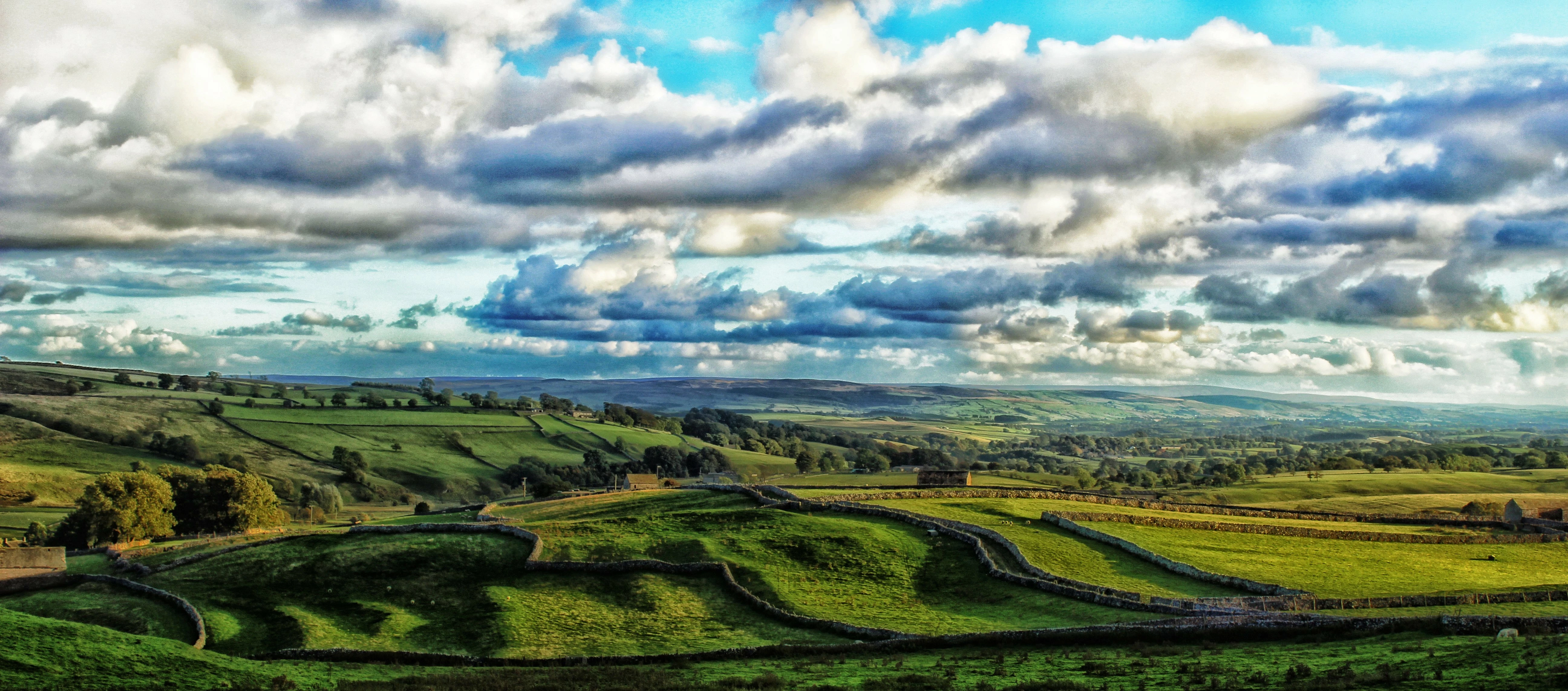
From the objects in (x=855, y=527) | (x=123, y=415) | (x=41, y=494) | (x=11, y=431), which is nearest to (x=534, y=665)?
(x=855, y=527)

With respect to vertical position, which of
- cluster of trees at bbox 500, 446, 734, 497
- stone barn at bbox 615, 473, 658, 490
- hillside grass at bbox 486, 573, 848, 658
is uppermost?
hillside grass at bbox 486, 573, 848, 658

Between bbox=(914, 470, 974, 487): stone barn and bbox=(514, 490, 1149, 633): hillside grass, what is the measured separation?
94.5 feet

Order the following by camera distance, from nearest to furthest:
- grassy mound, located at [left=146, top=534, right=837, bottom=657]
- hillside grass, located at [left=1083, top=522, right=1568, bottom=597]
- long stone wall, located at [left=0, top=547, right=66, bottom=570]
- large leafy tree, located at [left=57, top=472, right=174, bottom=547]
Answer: grassy mound, located at [left=146, top=534, right=837, bottom=657] → hillside grass, located at [left=1083, top=522, right=1568, bottom=597] → long stone wall, located at [left=0, top=547, right=66, bottom=570] → large leafy tree, located at [left=57, top=472, right=174, bottom=547]

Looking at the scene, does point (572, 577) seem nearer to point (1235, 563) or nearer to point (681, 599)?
point (681, 599)

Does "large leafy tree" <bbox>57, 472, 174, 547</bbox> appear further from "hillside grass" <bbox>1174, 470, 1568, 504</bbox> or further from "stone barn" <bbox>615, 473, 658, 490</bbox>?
"hillside grass" <bbox>1174, 470, 1568, 504</bbox>

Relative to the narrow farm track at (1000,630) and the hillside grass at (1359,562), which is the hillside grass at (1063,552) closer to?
the narrow farm track at (1000,630)

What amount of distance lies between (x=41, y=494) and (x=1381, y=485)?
165 meters

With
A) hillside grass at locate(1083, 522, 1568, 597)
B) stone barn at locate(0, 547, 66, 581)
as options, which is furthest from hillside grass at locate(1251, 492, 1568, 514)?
stone barn at locate(0, 547, 66, 581)

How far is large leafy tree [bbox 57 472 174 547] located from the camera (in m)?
74.1

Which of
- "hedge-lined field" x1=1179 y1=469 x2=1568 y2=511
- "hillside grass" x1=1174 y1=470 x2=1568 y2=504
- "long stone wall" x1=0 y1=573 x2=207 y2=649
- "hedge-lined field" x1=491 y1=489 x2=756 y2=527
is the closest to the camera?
"long stone wall" x1=0 y1=573 x2=207 y2=649

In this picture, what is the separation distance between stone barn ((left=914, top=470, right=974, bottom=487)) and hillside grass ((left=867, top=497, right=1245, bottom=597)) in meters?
21.7

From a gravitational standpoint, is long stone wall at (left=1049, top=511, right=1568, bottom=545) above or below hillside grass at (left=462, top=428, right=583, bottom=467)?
above

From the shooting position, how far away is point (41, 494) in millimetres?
116500

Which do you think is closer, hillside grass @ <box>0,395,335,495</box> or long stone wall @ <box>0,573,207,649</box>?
long stone wall @ <box>0,573,207,649</box>
